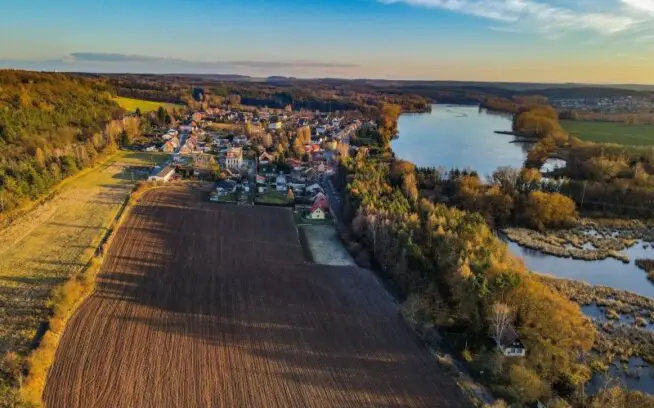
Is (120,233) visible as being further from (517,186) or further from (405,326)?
(517,186)

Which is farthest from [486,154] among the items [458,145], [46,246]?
[46,246]

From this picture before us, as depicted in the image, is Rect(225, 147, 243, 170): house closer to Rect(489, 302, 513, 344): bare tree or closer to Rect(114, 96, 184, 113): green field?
Rect(489, 302, 513, 344): bare tree

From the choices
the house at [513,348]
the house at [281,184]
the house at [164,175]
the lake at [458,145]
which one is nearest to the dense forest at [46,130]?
the house at [164,175]

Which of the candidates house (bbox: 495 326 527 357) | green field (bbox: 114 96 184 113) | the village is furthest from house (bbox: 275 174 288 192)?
green field (bbox: 114 96 184 113)

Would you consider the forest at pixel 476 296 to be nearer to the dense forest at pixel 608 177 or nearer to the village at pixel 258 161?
the village at pixel 258 161

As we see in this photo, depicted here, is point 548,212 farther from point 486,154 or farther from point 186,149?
point 186,149

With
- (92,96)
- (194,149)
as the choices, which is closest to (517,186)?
(194,149)
